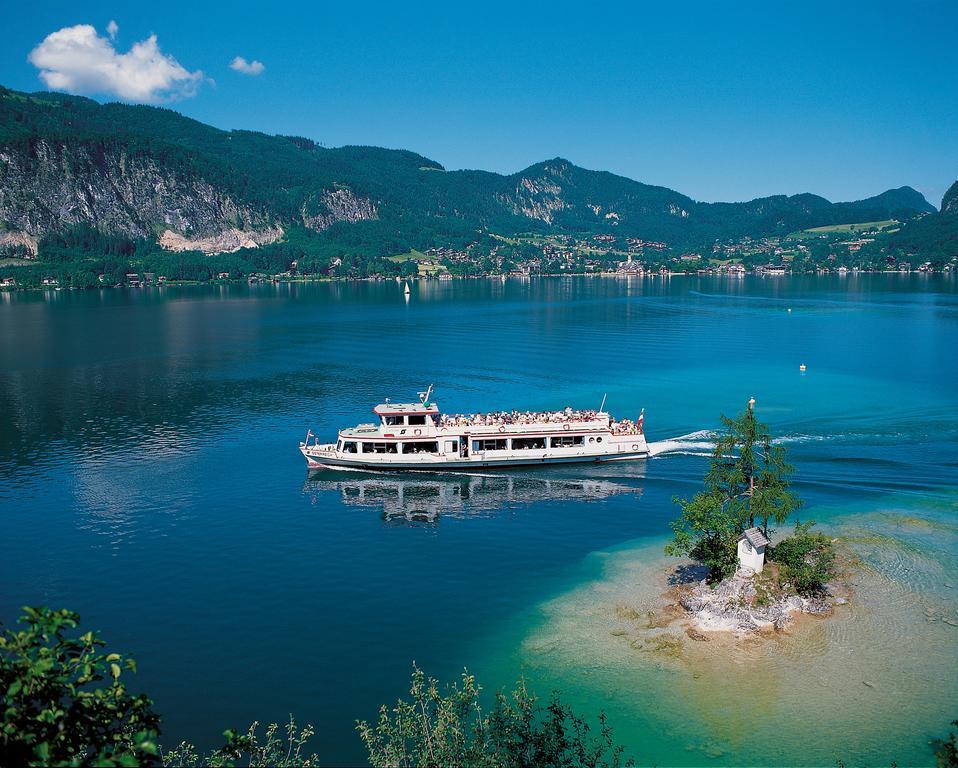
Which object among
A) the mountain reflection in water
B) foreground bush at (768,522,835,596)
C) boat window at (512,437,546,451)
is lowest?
the mountain reflection in water

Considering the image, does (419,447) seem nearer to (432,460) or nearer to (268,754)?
(432,460)

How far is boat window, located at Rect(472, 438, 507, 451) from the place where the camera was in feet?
268

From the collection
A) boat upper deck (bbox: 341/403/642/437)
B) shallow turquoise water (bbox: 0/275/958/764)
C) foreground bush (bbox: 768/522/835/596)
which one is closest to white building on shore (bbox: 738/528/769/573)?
foreground bush (bbox: 768/522/835/596)

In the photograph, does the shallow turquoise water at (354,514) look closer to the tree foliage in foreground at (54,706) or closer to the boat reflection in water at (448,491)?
the boat reflection in water at (448,491)

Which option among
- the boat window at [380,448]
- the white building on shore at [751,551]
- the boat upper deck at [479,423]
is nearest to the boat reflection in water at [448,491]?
the boat window at [380,448]

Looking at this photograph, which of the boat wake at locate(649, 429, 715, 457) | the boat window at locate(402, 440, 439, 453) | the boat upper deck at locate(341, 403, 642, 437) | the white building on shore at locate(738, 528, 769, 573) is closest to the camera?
the white building on shore at locate(738, 528, 769, 573)

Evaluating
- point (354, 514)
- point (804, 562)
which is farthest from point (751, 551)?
point (354, 514)

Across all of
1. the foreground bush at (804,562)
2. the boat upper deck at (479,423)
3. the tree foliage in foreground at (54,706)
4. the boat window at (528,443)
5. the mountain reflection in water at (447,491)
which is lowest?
the mountain reflection in water at (447,491)

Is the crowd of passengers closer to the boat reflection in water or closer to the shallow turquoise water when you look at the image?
the shallow turquoise water

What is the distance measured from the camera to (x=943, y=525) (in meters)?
61.1

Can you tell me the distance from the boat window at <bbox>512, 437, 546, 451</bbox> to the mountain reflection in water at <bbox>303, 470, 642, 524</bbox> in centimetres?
373

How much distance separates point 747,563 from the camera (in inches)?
1923

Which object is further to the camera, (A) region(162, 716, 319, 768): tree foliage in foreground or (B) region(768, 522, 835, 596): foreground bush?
(B) region(768, 522, 835, 596): foreground bush

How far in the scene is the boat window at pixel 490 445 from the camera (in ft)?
268
